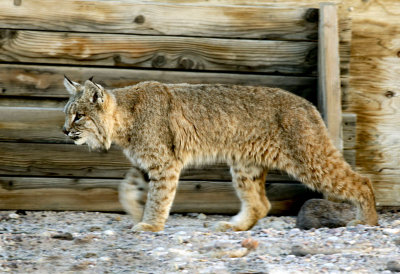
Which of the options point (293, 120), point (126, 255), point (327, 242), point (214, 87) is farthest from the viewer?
point (214, 87)

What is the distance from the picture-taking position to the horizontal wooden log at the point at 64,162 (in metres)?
5.44

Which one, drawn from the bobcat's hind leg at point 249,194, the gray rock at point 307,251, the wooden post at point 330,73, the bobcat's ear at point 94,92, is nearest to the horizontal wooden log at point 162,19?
the wooden post at point 330,73

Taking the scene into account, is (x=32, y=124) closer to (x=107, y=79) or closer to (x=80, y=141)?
(x=80, y=141)

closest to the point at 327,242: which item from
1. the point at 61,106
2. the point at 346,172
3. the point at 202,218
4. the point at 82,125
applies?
the point at 346,172

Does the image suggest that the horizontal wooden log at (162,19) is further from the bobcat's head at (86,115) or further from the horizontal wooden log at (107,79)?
the bobcat's head at (86,115)

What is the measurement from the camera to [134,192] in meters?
5.17

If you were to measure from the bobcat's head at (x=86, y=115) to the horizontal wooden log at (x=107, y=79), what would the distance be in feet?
1.26

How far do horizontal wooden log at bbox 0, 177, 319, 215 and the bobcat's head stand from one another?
0.54 meters

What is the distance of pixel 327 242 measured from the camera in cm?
410

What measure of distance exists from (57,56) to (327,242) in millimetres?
2801

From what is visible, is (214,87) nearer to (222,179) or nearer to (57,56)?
(222,179)

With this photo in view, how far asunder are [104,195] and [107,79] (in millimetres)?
992

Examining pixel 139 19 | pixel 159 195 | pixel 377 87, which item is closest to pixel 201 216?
pixel 159 195

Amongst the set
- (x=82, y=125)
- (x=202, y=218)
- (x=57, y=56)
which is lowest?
(x=202, y=218)
